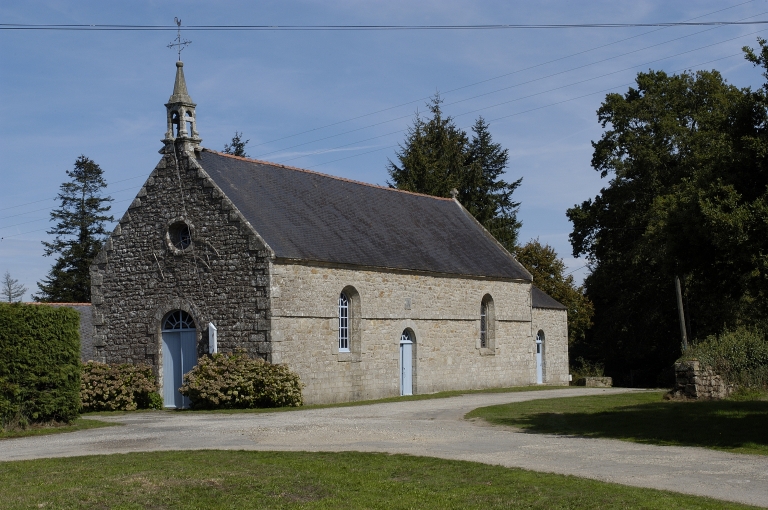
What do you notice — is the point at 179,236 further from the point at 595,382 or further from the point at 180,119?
the point at 595,382

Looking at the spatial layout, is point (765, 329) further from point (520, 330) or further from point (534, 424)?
point (534, 424)

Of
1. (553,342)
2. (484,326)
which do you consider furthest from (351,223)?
(553,342)

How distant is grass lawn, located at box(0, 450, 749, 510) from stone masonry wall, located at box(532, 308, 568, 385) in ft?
82.3

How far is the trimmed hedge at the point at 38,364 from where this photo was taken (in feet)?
54.7

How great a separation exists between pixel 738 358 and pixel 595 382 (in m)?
13.2

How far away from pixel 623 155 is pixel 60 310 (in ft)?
96.0

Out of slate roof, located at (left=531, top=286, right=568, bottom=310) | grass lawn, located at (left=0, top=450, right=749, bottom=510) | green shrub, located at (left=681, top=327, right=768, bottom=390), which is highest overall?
slate roof, located at (left=531, top=286, right=568, bottom=310)

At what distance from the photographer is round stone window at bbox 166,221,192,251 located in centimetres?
2616

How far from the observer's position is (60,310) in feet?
58.3

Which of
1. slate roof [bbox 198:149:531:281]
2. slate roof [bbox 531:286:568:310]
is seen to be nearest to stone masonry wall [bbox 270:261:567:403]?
slate roof [bbox 198:149:531:281]

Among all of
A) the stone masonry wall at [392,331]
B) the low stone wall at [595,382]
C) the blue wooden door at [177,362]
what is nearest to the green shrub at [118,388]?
the blue wooden door at [177,362]

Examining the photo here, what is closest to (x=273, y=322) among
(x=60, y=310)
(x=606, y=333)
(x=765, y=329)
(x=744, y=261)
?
(x=60, y=310)

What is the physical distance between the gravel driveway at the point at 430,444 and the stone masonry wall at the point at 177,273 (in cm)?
439

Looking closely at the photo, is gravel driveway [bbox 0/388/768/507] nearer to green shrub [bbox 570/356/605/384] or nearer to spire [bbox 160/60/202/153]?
spire [bbox 160/60/202/153]
